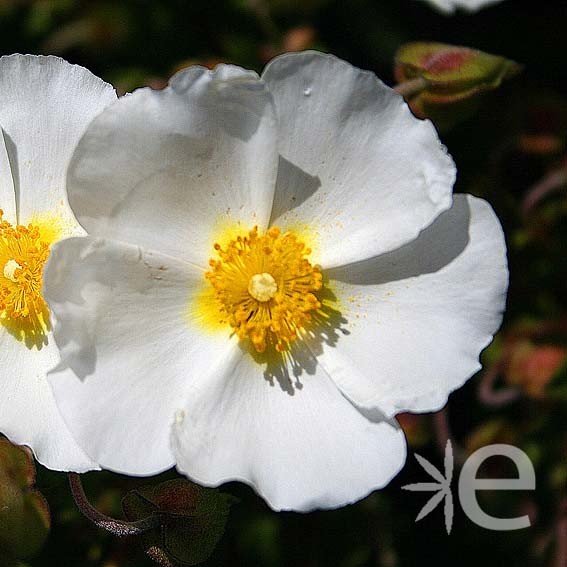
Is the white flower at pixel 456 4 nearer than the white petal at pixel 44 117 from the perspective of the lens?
No

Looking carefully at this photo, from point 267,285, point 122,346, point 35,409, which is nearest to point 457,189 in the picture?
point 267,285

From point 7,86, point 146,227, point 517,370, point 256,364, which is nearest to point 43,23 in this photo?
point 7,86

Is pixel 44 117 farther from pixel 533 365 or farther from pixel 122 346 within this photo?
pixel 533 365

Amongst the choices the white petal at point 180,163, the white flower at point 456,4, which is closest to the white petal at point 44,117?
the white petal at point 180,163

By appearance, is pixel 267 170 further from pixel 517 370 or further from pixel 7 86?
pixel 517 370

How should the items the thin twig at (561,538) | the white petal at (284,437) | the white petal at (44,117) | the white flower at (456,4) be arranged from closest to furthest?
the white petal at (284,437), the white petal at (44,117), the white flower at (456,4), the thin twig at (561,538)
